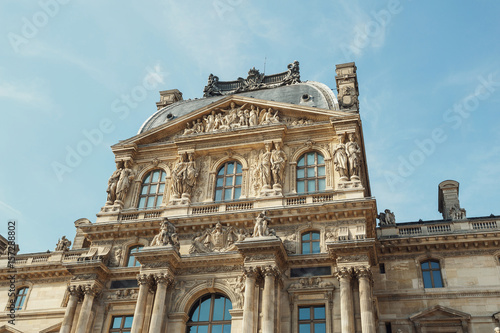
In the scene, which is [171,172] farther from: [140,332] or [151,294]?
[140,332]

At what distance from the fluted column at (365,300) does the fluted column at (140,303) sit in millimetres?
10567

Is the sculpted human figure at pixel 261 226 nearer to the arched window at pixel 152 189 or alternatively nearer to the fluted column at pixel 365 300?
the fluted column at pixel 365 300

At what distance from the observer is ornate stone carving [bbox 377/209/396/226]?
3209 centimetres

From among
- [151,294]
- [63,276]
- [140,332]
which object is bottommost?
[140,332]

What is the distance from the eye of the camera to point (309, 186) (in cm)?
3069

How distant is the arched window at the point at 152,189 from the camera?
32969 mm

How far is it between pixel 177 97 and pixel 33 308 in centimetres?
1824

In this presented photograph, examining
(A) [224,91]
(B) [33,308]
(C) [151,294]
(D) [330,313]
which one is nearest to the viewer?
(D) [330,313]

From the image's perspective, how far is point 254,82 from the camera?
40438 millimetres

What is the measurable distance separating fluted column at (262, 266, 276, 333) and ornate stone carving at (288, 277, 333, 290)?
52.8 inches

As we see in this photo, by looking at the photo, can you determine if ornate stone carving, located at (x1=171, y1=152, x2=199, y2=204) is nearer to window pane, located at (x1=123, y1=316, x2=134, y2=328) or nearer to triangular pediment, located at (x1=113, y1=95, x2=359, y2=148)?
triangular pediment, located at (x1=113, y1=95, x2=359, y2=148)

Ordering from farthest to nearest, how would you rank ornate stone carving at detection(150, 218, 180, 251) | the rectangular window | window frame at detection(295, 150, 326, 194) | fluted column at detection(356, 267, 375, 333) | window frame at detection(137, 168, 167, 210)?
window frame at detection(137, 168, 167, 210)
window frame at detection(295, 150, 326, 194)
ornate stone carving at detection(150, 218, 180, 251)
the rectangular window
fluted column at detection(356, 267, 375, 333)

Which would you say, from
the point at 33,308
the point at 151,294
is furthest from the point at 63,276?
the point at 151,294

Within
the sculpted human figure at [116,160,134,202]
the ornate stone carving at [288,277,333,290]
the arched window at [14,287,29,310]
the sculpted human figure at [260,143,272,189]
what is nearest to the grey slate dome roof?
the sculpted human figure at [116,160,134,202]
